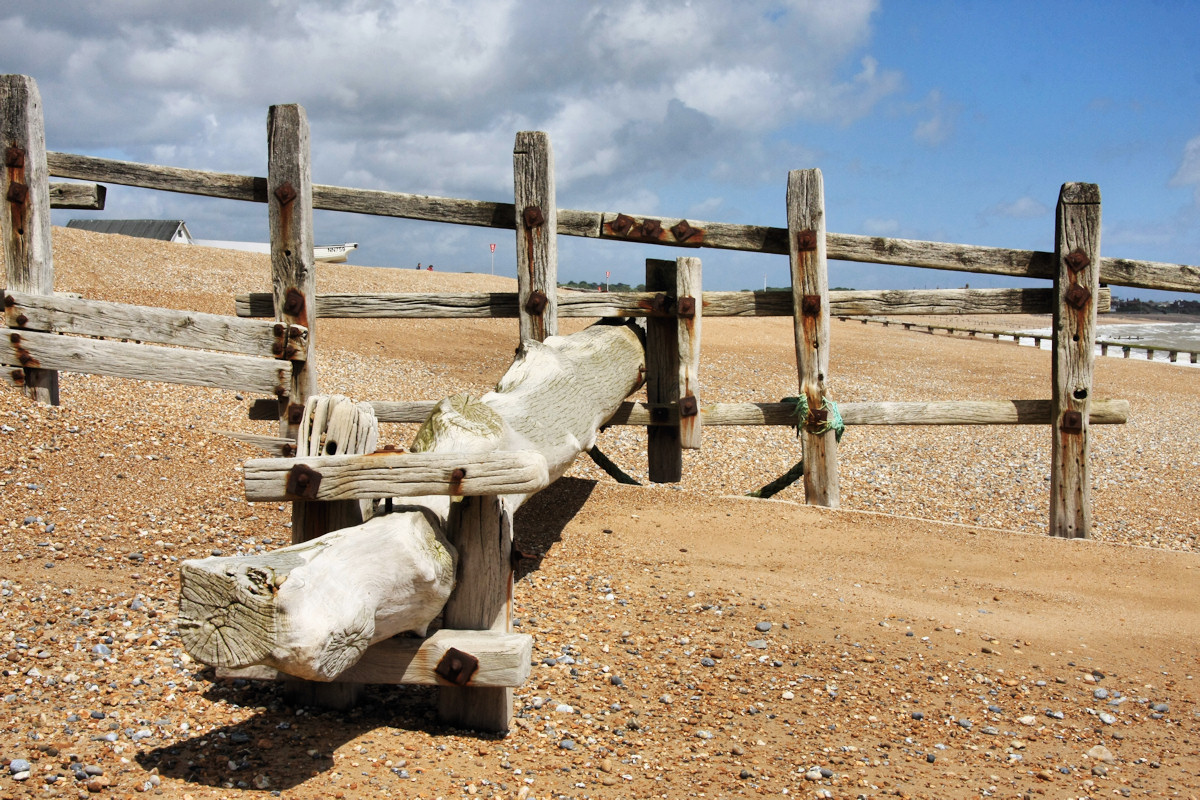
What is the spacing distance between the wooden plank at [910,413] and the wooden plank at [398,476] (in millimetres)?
3888

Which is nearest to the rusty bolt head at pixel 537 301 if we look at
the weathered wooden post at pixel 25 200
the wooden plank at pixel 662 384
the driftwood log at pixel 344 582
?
the wooden plank at pixel 662 384

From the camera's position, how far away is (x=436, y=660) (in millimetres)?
3420

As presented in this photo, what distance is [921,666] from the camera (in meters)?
4.40

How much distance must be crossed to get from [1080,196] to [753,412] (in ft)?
9.69

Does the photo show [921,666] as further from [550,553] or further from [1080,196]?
[1080,196]

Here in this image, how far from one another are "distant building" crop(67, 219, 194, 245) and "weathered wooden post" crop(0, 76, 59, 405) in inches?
1629

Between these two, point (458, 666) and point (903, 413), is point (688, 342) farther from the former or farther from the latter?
point (458, 666)

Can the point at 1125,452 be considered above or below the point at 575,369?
below

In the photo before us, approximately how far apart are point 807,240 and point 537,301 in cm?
210

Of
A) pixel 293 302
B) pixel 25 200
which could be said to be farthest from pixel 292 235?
pixel 25 200

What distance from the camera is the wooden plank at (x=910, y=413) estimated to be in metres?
7.09

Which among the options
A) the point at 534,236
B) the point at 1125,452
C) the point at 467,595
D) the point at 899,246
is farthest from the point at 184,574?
the point at 1125,452

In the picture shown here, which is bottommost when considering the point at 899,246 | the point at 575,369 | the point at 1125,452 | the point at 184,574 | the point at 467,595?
the point at 1125,452

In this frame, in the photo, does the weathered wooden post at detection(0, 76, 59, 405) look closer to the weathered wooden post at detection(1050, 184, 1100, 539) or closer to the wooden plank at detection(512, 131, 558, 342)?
the wooden plank at detection(512, 131, 558, 342)
